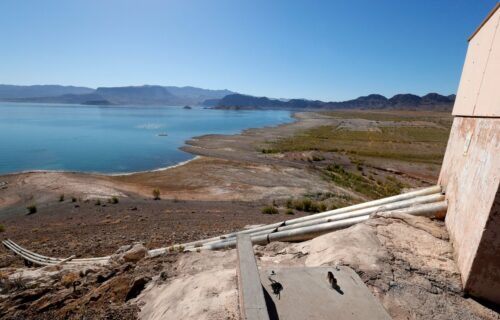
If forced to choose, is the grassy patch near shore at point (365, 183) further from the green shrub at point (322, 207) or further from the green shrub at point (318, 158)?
the green shrub at point (322, 207)

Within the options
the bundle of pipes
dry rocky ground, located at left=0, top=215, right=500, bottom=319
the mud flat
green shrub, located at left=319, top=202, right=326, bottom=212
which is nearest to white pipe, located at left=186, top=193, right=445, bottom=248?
the bundle of pipes

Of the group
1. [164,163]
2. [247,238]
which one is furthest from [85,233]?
[164,163]

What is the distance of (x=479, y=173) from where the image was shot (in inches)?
155

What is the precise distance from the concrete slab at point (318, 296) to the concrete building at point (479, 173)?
1.33 metres

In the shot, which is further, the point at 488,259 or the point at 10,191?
the point at 10,191

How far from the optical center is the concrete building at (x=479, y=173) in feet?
11.4

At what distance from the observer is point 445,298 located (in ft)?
12.2

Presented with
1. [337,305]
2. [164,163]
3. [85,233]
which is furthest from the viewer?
[164,163]

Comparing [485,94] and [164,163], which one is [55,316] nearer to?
[485,94]

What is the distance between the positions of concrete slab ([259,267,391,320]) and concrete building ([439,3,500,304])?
1325 millimetres

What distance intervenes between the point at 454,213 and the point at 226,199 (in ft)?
63.4

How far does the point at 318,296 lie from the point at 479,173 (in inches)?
102

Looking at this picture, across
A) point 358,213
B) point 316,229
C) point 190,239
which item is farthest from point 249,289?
point 190,239

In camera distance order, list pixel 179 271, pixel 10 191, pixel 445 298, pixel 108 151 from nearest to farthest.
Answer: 1. pixel 445 298
2. pixel 179 271
3. pixel 10 191
4. pixel 108 151
